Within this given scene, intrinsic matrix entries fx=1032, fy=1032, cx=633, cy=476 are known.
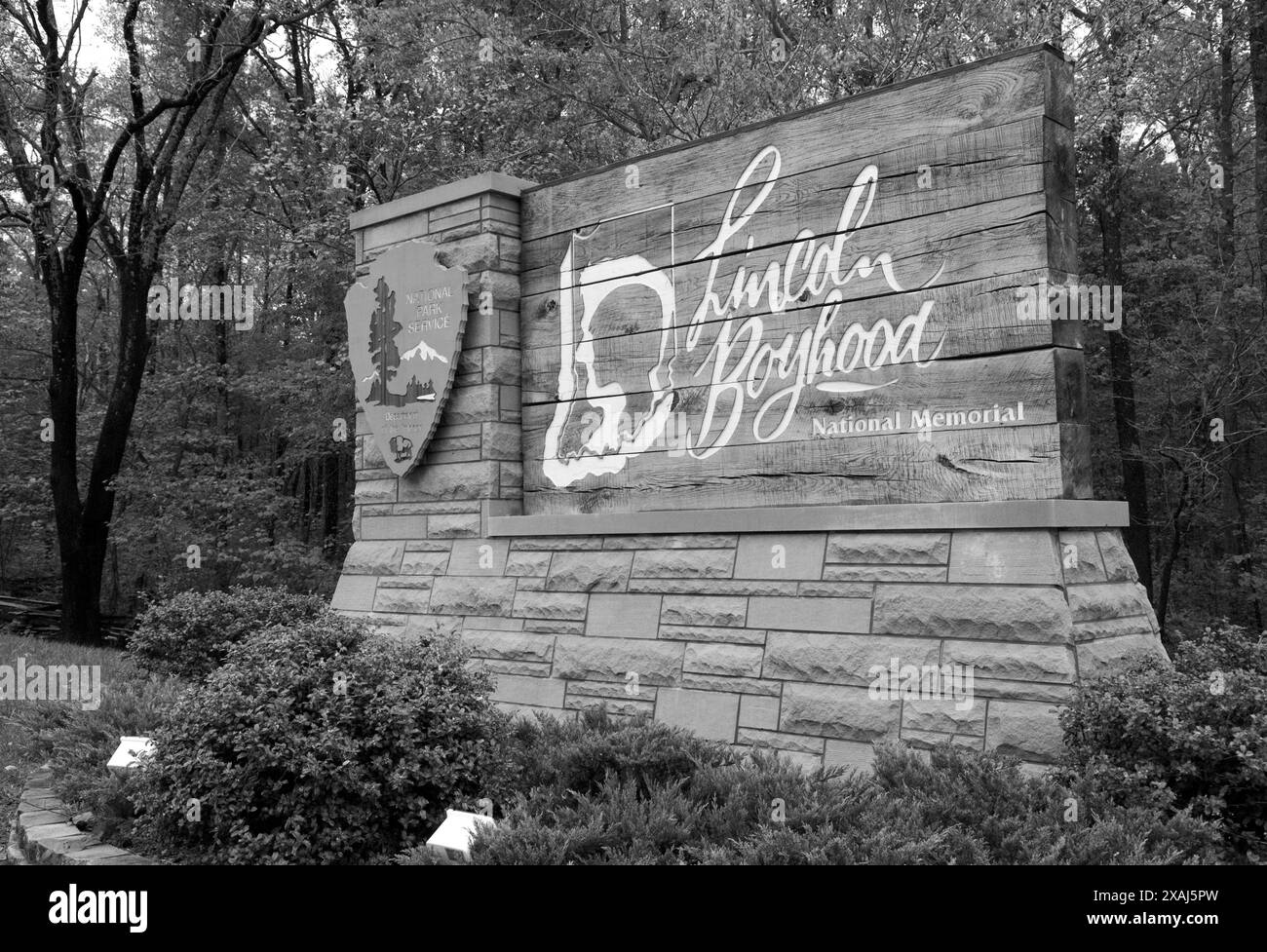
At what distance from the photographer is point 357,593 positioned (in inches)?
295

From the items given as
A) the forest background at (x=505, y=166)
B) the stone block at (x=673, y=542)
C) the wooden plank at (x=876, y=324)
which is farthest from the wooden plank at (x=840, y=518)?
the forest background at (x=505, y=166)

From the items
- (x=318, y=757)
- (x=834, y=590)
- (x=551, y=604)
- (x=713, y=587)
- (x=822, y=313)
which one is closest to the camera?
(x=318, y=757)

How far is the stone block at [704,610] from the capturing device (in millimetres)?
5488

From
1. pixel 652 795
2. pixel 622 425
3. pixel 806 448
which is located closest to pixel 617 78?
pixel 622 425

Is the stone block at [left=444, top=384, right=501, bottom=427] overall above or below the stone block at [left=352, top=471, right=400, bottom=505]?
above

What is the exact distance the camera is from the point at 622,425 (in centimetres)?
638

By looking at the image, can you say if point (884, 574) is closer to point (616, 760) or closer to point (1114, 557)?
point (1114, 557)

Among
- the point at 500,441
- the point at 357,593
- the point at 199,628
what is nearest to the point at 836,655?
the point at 500,441

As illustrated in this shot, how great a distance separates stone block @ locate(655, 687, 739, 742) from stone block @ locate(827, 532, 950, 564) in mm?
952

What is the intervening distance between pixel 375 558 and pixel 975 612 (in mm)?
4430

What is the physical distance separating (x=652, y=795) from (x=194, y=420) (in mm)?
19041

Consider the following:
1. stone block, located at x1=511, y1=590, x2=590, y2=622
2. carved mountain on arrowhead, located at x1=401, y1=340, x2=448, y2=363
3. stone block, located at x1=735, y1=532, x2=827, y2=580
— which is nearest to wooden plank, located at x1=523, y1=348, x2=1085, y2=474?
stone block, located at x1=735, y1=532, x2=827, y2=580

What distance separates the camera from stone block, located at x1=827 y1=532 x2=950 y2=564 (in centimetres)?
487

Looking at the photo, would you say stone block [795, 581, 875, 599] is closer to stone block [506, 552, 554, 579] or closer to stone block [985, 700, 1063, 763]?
stone block [985, 700, 1063, 763]
